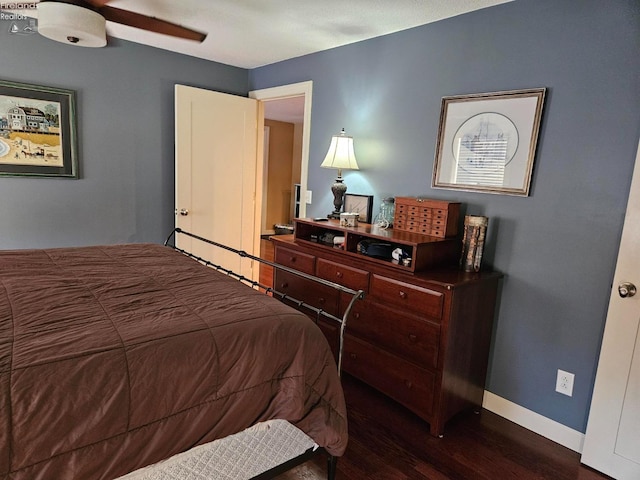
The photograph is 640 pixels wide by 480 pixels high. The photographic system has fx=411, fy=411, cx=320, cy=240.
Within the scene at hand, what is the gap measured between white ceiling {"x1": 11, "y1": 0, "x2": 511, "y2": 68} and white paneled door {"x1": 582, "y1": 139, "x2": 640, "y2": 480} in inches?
58.1

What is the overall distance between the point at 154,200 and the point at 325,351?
9.10 feet

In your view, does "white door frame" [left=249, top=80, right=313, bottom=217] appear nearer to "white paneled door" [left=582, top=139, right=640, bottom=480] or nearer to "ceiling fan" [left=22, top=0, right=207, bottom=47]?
"ceiling fan" [left=22, top=0, right=207, bottom=47]

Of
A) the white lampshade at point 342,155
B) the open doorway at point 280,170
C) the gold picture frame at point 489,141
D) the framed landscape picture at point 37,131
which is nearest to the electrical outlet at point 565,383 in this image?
the gold picture frame at point 489,141

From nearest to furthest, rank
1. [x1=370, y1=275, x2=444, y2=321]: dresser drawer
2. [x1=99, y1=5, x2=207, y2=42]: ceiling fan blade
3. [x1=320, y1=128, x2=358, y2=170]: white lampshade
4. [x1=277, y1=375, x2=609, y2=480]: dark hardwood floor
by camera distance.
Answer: [x1=277, y1=375, x2=609, y2=480]: dark hardwood floor < [x1=99, y1=5, x2=207, y2=42]: ceiling fan blade < [x1=370, y1=275, x2=444, y2=321]: dresser drawer < [x1=320, y1=128, x2=358, y2=170]: white lampshade

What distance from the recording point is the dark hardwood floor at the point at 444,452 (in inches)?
75.7

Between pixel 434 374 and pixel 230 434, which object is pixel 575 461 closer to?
pixel 434 374

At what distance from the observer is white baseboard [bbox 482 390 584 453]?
7.09ft

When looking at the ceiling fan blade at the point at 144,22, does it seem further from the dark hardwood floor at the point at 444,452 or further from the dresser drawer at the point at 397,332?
the dark hardwood floor at the point at 444,452

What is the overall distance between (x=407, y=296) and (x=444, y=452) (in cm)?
80

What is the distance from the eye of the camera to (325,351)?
1.57 m

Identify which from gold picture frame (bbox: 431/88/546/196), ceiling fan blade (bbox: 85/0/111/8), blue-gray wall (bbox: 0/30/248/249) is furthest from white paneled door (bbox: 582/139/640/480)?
blue-gray wall (bbox: 0/30/248/249)

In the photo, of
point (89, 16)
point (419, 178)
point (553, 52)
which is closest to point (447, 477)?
point (419, 178)

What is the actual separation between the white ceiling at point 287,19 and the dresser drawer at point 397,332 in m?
1.77

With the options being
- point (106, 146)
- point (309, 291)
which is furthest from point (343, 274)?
point (106, 146)
